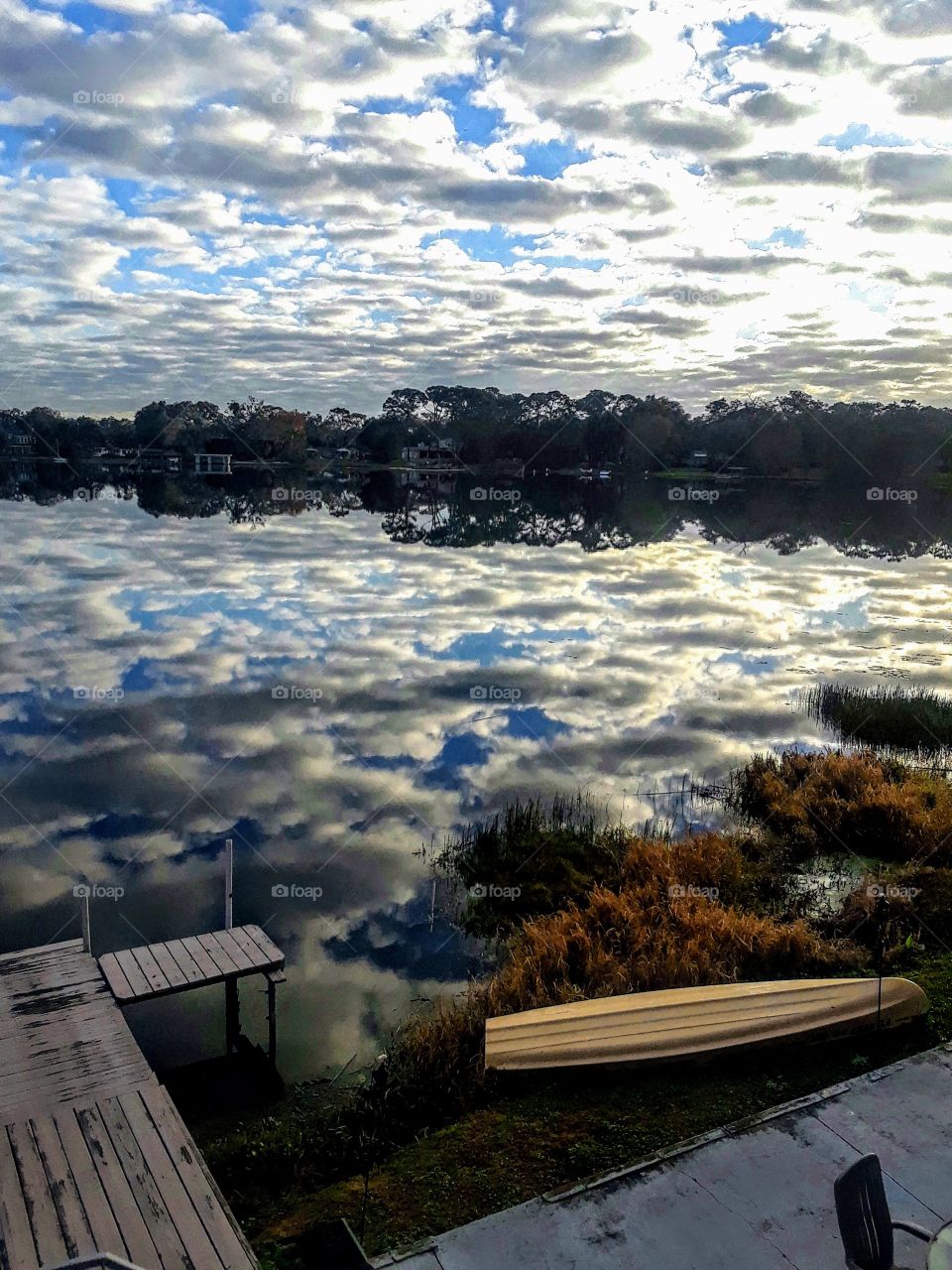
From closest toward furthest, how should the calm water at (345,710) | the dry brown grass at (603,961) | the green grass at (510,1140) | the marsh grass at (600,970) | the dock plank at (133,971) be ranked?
1. the green grass at (510,1140)
2. the marsh grass at (600,970)
3. the dry brown grass at (603,961)
4. the dock plank at (133,971)
5. the calm water at (345,710)

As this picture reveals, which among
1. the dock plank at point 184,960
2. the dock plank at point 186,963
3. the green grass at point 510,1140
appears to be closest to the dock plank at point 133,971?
the dock plank at point 186,963

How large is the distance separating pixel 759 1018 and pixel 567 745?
9.10m

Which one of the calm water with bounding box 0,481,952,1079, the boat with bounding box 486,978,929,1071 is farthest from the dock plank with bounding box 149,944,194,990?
the boat with bounding box 486,978,929,1071

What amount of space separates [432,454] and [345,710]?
12579 centimetres

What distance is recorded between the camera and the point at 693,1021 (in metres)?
7.47

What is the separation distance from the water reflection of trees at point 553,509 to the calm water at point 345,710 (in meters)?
11.0

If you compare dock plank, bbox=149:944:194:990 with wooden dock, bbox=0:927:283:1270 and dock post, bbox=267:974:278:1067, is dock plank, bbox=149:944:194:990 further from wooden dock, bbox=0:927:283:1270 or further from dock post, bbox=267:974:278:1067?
dock post, bbox=267:974:278:1067

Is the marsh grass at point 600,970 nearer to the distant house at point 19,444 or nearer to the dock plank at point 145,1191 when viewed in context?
the dock plank at point 145,1191

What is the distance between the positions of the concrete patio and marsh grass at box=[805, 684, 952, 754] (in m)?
11.7

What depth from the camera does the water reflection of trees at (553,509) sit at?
52656 millimetres

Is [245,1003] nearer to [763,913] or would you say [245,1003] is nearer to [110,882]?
[110,882]

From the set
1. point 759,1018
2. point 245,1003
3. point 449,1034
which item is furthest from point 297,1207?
point 759,1018

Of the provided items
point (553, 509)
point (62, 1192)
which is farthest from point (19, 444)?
point (62, 1192)

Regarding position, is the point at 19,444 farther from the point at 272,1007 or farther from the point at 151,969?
the point at 272,1007
